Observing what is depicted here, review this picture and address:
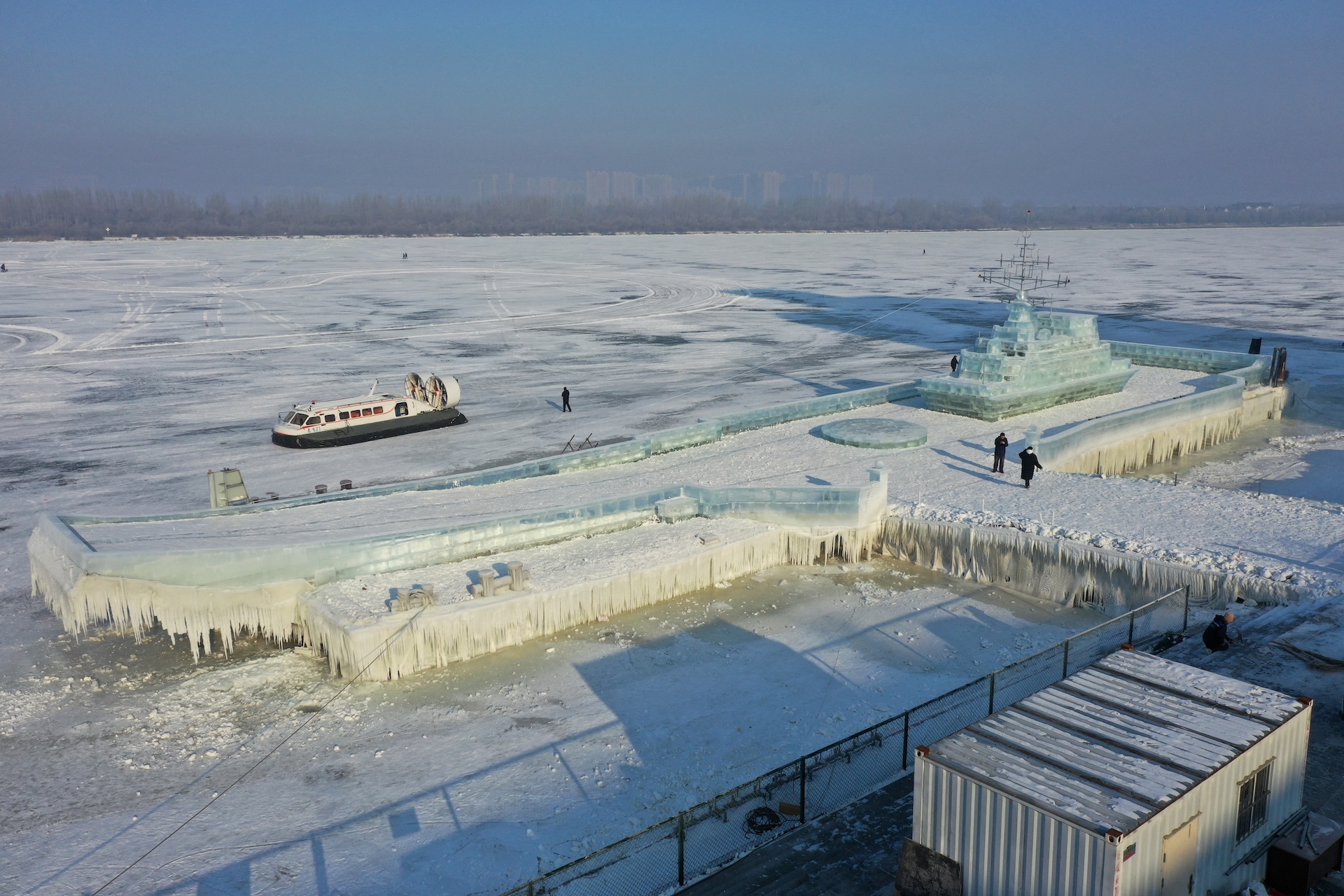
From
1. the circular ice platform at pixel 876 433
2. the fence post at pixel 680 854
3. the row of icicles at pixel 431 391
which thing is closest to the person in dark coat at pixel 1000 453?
the circular ice platform at pixel 876 433

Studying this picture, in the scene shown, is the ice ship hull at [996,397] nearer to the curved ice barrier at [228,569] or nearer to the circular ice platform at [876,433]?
the circular ice platform at [876,433]

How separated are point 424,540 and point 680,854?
13528 millimetres

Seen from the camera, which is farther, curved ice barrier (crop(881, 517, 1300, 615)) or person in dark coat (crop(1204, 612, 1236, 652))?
curved ice barrier (crop(881, 517, 1300, 615))

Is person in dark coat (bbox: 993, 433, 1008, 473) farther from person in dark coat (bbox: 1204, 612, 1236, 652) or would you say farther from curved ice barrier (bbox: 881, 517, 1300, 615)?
person in dark coat (bbox: 1204, 612, 1236, 652)

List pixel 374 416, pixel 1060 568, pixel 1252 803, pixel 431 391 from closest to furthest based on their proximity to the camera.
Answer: pixel 1252 803
pixel 1060 568
pixel 374 416
pixel 431 391

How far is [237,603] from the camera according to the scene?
24.3m

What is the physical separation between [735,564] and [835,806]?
12.1 metres

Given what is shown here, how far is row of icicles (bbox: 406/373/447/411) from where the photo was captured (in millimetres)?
→ 46656

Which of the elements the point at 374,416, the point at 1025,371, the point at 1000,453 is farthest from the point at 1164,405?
the point at 374,416

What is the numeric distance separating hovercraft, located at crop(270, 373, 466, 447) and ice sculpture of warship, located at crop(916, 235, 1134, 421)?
20.5 meters

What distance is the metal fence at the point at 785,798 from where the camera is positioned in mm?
15648

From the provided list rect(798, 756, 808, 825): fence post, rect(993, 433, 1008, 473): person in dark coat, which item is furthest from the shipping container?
rect(993, 433, 1008, 473): person in dark coat

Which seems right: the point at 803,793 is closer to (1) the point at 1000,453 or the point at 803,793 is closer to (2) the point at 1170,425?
(1) the point at 1000,453

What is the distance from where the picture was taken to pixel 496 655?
81.5 ft
